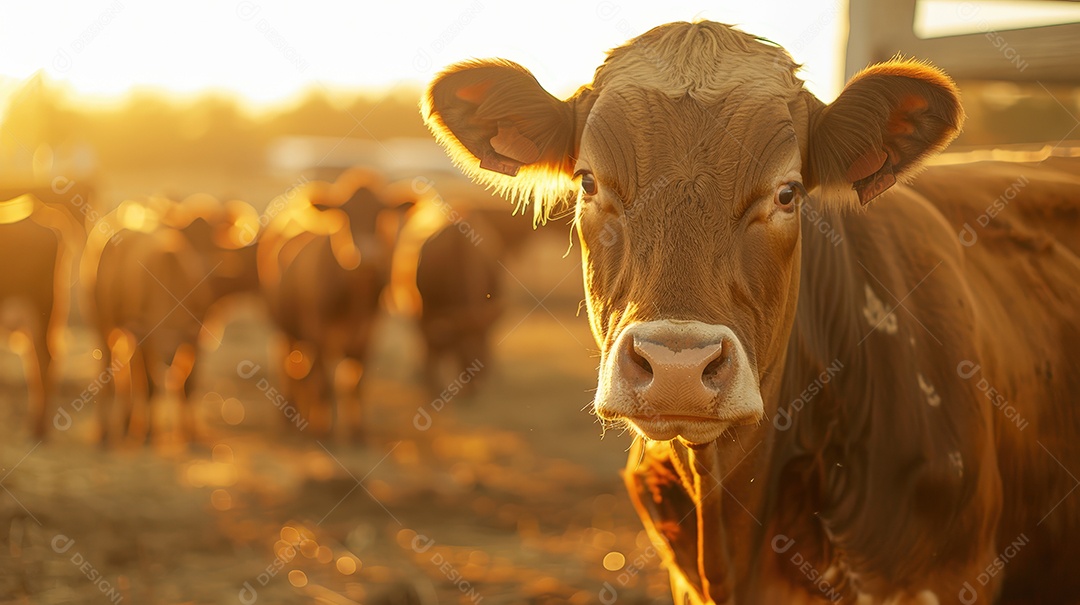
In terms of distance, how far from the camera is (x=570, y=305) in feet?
63.8

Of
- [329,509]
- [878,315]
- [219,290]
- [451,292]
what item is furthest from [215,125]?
[878,315]

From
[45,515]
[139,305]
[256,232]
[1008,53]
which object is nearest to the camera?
[1008,53]

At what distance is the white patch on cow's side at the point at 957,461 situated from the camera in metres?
2.43

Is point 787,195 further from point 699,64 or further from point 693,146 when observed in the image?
point 699,64

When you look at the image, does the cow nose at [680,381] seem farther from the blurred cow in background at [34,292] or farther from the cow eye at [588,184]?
the blurred cow in background at [34,292]

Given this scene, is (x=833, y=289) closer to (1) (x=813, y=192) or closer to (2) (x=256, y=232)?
(1) (x=813, y=192)

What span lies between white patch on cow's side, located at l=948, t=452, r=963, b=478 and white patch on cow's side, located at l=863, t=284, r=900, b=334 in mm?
384

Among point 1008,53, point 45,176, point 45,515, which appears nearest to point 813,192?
point 1008,53

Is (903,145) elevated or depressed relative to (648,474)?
elevated

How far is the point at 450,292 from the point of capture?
11656 mm

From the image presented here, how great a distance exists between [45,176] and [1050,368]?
10844mm

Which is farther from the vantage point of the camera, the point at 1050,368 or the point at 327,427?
the point at 327,427

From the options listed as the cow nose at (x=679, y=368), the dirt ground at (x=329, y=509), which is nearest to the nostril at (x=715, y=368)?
the cow nose at (x=679, y=368)

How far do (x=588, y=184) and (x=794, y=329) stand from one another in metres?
0.71
